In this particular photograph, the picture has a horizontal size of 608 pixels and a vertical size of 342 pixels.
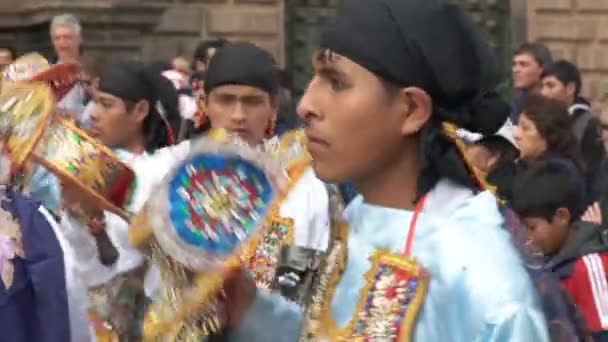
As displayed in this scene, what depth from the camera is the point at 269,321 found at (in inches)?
121

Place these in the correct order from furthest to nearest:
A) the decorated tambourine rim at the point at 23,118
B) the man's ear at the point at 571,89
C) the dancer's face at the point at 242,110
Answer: the man's ear at the point at 571,89 → the dancer's face at the point at 242,110 → the decorated tambourine rim at the point at 23,118

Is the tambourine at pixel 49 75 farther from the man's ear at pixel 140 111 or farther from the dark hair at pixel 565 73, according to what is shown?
the dark hair at pixel 565 73

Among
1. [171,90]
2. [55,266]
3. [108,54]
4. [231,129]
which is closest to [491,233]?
[55,266]

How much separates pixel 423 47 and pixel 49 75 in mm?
1730

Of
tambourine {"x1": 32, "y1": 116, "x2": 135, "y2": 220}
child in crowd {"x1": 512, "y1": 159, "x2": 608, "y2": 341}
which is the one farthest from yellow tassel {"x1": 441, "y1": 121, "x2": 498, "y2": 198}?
child in crowd {"x1": 512, "y1": 159, "x2": 608, "y2": 341}

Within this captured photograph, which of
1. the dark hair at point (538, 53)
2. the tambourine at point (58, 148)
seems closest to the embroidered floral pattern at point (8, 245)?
the tambourine at point (58, 148)

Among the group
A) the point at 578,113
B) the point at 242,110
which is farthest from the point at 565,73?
the point at 242,110

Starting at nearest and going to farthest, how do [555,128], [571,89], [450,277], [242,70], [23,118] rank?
[450,277] → [23,118] → [242,70] → [555,128] → [571,89]

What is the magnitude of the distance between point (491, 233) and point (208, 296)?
0.45 metres

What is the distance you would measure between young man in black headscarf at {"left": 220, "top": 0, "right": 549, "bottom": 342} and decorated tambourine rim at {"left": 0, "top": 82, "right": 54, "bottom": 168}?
3.69ft

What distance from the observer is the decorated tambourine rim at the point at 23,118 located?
13.3 feet

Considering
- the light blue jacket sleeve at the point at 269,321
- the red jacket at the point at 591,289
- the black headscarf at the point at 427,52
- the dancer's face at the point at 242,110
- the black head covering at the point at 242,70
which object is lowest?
the red jacket at the point at 591,289

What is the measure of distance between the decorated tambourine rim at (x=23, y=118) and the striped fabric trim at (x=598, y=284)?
7.10 feet

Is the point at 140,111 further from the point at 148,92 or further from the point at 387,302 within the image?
the point at 387,302
